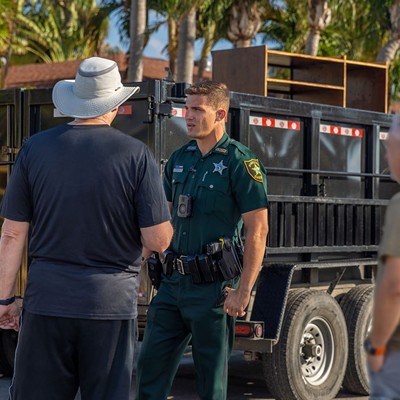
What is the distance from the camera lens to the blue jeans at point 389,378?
11.5 feet

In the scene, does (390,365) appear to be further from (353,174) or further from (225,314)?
(353,174)

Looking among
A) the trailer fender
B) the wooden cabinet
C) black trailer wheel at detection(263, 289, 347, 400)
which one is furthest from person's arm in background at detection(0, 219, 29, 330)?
the wooden cabinet

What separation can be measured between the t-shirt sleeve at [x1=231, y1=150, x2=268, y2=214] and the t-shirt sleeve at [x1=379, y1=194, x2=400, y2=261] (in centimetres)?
226

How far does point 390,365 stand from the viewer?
11.5 feet

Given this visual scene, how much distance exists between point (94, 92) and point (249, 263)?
4.71ft

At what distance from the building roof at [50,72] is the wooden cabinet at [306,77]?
26.1 metres

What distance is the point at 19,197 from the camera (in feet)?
15.1

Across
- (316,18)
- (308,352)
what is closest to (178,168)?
(308,352)

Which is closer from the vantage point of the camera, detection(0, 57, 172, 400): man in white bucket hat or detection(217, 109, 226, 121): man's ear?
detection(0, 57, 172, 400): man in white bucket hat

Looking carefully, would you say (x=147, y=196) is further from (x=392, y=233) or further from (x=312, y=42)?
(x=312, y=42)

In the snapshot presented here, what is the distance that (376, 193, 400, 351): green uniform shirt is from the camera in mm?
3436

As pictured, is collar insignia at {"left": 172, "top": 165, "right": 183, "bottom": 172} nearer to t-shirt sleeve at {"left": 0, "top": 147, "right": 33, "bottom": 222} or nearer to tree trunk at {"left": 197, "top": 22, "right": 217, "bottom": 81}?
t-shirt sleeve at {"left": 0, "top": 147, "right": 33, "bottom": 222}

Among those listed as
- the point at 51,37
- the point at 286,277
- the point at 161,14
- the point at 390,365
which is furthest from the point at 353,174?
the point at 51,37

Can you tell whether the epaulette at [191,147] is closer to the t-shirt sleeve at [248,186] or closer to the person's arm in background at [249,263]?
the t-shirt sleeve at [248,186]
